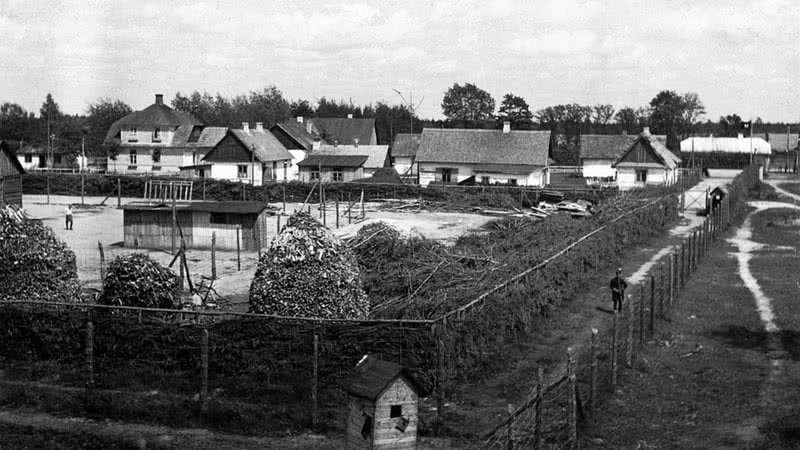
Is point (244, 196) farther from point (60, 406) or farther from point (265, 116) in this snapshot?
point (265, 116)

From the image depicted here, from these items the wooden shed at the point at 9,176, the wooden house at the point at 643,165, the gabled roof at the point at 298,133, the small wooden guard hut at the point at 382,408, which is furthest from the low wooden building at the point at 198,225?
the gabled roof at the point at 298,133

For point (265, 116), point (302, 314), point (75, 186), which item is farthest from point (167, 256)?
point (265, 116)

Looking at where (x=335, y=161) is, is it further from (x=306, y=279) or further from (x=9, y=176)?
(x=306, y=279)

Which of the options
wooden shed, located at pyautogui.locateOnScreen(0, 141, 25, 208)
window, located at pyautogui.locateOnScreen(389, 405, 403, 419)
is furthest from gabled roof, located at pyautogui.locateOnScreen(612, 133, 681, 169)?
window, located at pyautogui.locateOnScreen(389, 405, 403, 419)

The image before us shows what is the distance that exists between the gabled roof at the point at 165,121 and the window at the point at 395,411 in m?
78.0

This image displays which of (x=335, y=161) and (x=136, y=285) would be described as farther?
(x=335, y=161)

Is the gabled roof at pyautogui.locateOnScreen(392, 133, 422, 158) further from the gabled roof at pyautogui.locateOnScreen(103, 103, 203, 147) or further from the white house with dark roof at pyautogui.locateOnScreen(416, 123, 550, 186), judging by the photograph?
the gabled roof at pyautogui.locateOnScreen(103, 103, 203, 147)

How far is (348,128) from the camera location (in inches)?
4085

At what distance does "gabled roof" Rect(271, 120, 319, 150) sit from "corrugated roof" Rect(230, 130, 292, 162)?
3.28 m

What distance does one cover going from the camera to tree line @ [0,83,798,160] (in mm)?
111375

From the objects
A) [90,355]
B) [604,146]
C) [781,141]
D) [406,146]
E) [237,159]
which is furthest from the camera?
[781,141]

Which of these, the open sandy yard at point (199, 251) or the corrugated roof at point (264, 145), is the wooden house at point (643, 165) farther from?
the corrugated roof at point (264, 145)

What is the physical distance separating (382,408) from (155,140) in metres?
79.5

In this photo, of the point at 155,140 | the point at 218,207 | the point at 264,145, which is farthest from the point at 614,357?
the point at 155,140
